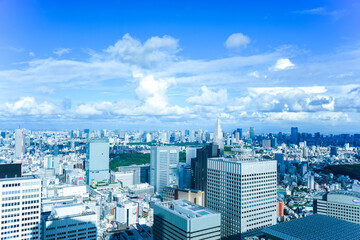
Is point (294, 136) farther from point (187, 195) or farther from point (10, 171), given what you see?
point (10, 171)

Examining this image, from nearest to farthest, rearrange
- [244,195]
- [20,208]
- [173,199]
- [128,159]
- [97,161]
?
[20,208]
[244,195]
[173,199]
[97,161]
[128,159]

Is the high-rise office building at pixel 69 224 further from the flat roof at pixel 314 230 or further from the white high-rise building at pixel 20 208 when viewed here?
the flat roof at pixel 314 230

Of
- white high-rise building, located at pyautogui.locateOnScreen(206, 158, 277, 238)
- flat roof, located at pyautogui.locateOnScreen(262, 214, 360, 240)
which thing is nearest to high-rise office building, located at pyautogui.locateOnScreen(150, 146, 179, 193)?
white high-rise building, located at pyautogui.locateOnScreen(206, 158, 277, 238)

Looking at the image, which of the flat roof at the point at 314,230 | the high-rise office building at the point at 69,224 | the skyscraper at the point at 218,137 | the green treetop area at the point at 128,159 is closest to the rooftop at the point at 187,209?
the flat roof at the point at 314,230

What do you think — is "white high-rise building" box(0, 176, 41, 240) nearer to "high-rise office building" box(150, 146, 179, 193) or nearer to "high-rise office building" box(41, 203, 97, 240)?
"high-rise office building" box(41, 203, 97, 240)

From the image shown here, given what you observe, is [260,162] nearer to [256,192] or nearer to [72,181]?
[256,192]

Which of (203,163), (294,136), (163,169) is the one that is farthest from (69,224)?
(294,136)

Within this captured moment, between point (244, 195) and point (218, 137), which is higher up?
point (218, 137)
